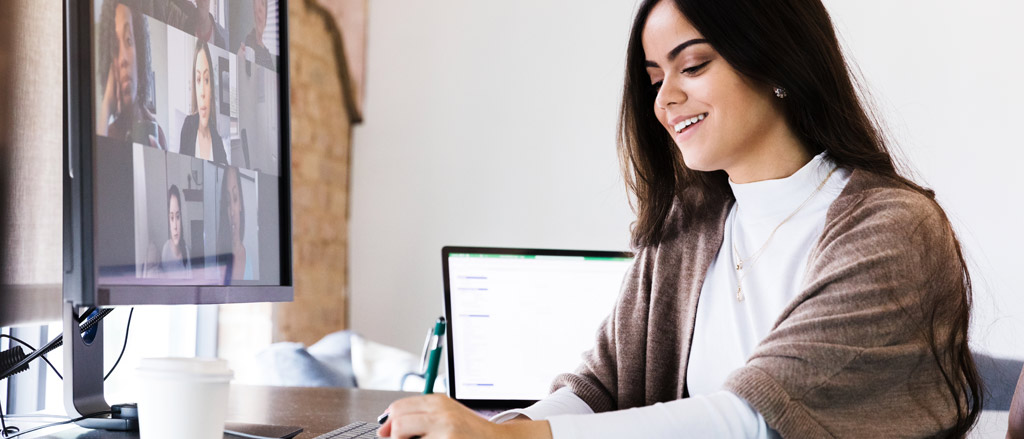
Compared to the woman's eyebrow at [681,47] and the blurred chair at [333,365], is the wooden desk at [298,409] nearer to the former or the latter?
the woman's eyebrow at [681,47]

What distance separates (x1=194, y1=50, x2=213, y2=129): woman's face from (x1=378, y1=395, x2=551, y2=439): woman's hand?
43 cm

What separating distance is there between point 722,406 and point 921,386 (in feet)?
0.81

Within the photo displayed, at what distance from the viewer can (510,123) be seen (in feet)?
10.6

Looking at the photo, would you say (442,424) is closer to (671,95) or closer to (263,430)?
(263,430)

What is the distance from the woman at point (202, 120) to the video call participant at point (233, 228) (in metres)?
0.03

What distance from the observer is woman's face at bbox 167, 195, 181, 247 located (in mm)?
891

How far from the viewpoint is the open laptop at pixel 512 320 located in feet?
5.21

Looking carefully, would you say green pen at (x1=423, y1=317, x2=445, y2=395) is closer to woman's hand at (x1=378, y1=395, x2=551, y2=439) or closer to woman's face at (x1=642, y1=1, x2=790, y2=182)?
woman's face at (x1=642, y1=1, x2=790, y2=182)

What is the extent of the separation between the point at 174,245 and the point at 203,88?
0.20 metres

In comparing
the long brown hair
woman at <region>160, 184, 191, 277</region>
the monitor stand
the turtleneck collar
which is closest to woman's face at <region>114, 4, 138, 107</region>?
woman at <region>160, 184, 191, 277</region>

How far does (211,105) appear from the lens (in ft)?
3.24

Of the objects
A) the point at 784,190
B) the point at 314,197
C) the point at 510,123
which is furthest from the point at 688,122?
the point at 314,197

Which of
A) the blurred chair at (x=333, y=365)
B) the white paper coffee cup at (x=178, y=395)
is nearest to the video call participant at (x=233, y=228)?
the white paper coffee cup at (x=178, y=395)

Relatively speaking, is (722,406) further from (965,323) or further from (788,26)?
(788,26)
